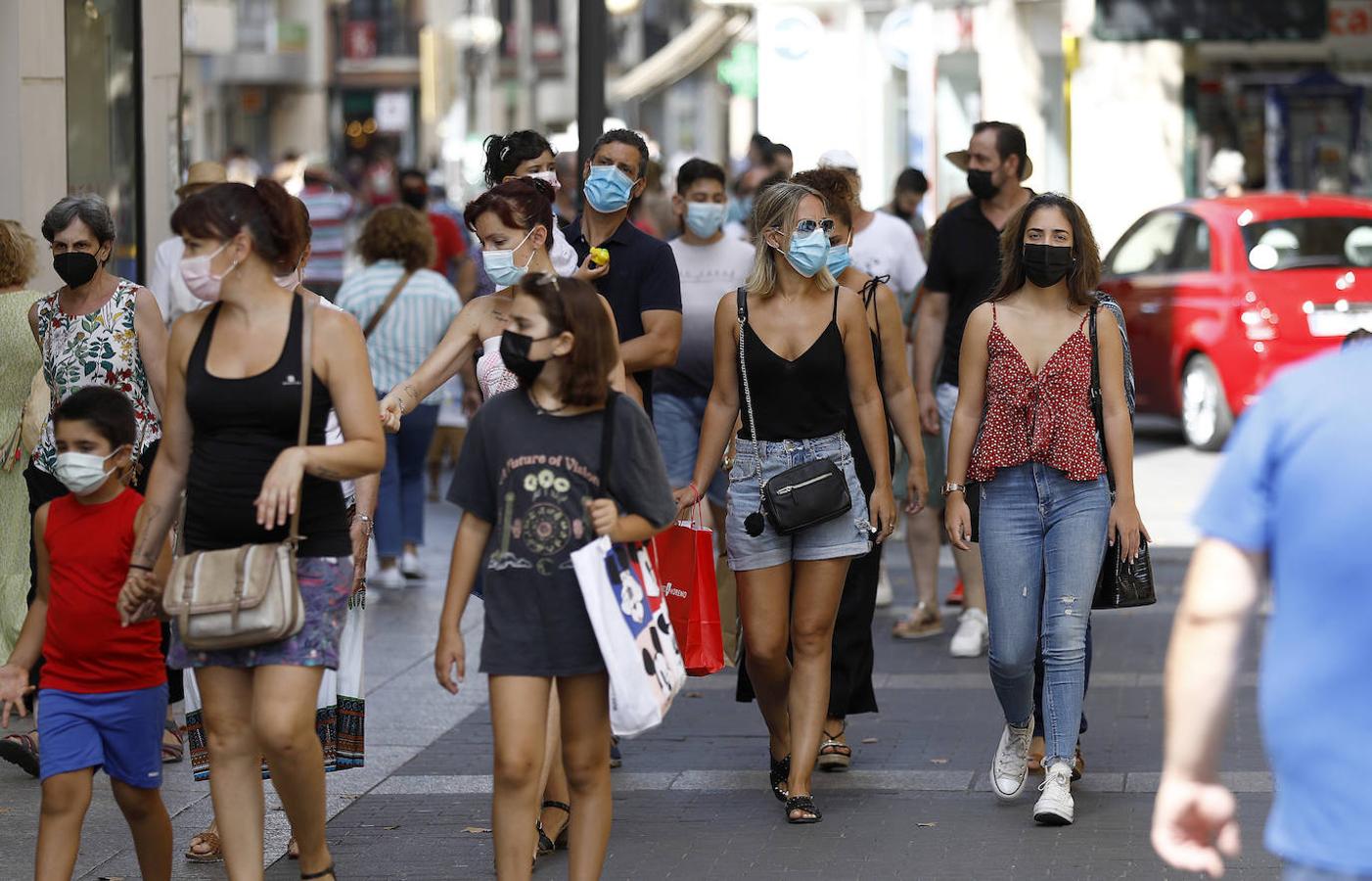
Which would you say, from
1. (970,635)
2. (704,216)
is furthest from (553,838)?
(970,635)

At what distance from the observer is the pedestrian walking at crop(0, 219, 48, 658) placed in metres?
7.48

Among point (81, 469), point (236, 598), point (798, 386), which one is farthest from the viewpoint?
point (798, 386)

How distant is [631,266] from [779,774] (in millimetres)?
1640

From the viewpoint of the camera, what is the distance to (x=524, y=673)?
194 inches

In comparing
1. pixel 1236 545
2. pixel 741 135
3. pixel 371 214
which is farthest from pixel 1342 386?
pixel 741 135

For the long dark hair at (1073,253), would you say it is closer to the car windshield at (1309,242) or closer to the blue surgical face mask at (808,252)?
the blue surgical face mask at (808,252)

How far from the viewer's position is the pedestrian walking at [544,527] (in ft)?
16.2

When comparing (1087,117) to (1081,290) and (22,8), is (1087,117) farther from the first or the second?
(1081,290)

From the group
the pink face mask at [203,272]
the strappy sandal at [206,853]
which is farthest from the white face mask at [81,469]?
the strappy sandal at [206,853]

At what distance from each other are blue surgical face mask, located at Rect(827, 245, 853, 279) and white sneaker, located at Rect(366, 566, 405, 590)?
15.4ft

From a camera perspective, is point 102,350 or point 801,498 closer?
point 801,498

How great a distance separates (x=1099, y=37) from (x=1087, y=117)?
1.78 meters

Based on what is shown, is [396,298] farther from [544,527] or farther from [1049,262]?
[544,527]

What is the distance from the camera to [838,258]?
284 inches
